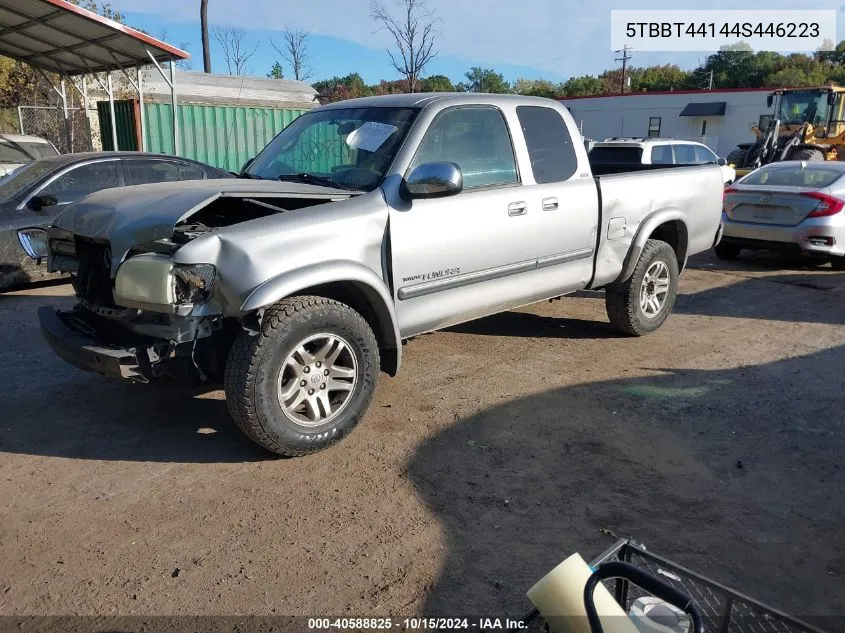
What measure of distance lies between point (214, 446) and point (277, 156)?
7.33ft

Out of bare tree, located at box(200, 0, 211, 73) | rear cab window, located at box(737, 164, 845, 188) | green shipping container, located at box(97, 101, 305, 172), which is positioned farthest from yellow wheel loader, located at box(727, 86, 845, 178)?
bare tree, located at box(200, 0, 211, 73)

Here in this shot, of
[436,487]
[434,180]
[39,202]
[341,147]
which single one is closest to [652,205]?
[434,180]

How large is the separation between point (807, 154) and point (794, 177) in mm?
9407

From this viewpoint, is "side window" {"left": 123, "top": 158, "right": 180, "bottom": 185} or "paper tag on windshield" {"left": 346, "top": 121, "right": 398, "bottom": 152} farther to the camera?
"side window" {"left": 123, "top": 158, "right": 180, "bottom": 185}

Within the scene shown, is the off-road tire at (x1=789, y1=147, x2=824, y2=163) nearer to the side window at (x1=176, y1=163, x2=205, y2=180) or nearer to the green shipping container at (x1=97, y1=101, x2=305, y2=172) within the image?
the green shipping container at (x1=97, y1=101, x2=305, y2=172)

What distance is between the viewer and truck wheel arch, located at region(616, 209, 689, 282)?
229 inches

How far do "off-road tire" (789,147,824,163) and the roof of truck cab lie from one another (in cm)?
1543

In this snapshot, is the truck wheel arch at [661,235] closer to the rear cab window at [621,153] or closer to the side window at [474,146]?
the side window at [474,146]

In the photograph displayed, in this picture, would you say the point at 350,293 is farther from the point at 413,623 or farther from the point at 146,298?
the point at 413,623

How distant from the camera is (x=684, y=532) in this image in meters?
3.21

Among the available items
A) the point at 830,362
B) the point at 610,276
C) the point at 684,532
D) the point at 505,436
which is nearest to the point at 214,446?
the point at 505,436

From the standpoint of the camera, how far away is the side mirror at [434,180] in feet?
13.1

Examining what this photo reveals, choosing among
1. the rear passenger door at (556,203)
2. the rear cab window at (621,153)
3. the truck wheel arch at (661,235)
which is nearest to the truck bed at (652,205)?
the truck wheel arch at (661,235)

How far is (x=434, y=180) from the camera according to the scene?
4.00 meters
